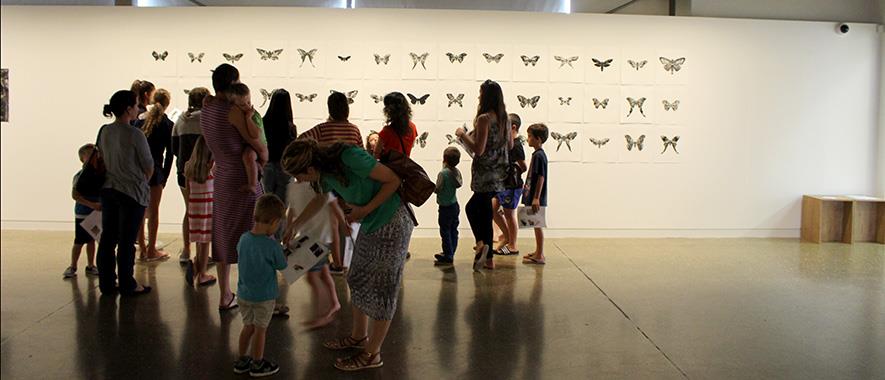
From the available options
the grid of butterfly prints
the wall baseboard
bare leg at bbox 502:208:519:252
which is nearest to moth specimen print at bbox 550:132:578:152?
the grid of butterfly prints

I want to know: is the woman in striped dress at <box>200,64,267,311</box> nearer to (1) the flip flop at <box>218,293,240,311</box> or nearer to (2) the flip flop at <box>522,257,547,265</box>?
(1) the flip flop at <box>218,293,240,311</box>

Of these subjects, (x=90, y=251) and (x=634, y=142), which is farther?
(x=634, y=142)

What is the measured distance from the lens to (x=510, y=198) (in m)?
7.81

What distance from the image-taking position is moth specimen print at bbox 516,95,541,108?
9734 millimetres

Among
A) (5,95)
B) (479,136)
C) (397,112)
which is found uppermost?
(5,95)

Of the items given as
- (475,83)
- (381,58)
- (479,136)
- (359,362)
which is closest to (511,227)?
(479,136)

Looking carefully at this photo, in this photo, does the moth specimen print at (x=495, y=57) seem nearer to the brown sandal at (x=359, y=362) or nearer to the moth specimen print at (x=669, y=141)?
the moth specimen print at (x=669, y=141)

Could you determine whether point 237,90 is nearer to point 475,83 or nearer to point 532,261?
point 532,261

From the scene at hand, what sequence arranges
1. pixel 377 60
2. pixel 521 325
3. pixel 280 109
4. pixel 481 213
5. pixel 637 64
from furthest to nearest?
pixel 637 64
pixel 377 60
pixel 481 213
pixel 280 109
pixel 521 325

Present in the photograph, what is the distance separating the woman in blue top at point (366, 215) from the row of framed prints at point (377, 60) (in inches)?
207

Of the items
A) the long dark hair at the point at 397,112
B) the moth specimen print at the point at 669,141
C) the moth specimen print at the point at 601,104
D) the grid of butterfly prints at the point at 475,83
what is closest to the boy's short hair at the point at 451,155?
the long dark hair at the point at 397,112

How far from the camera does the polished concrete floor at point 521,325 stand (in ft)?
14.9

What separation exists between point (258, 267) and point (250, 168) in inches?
50.3

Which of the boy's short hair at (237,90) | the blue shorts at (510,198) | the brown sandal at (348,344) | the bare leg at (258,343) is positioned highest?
the boy's short hair at (237,90)
